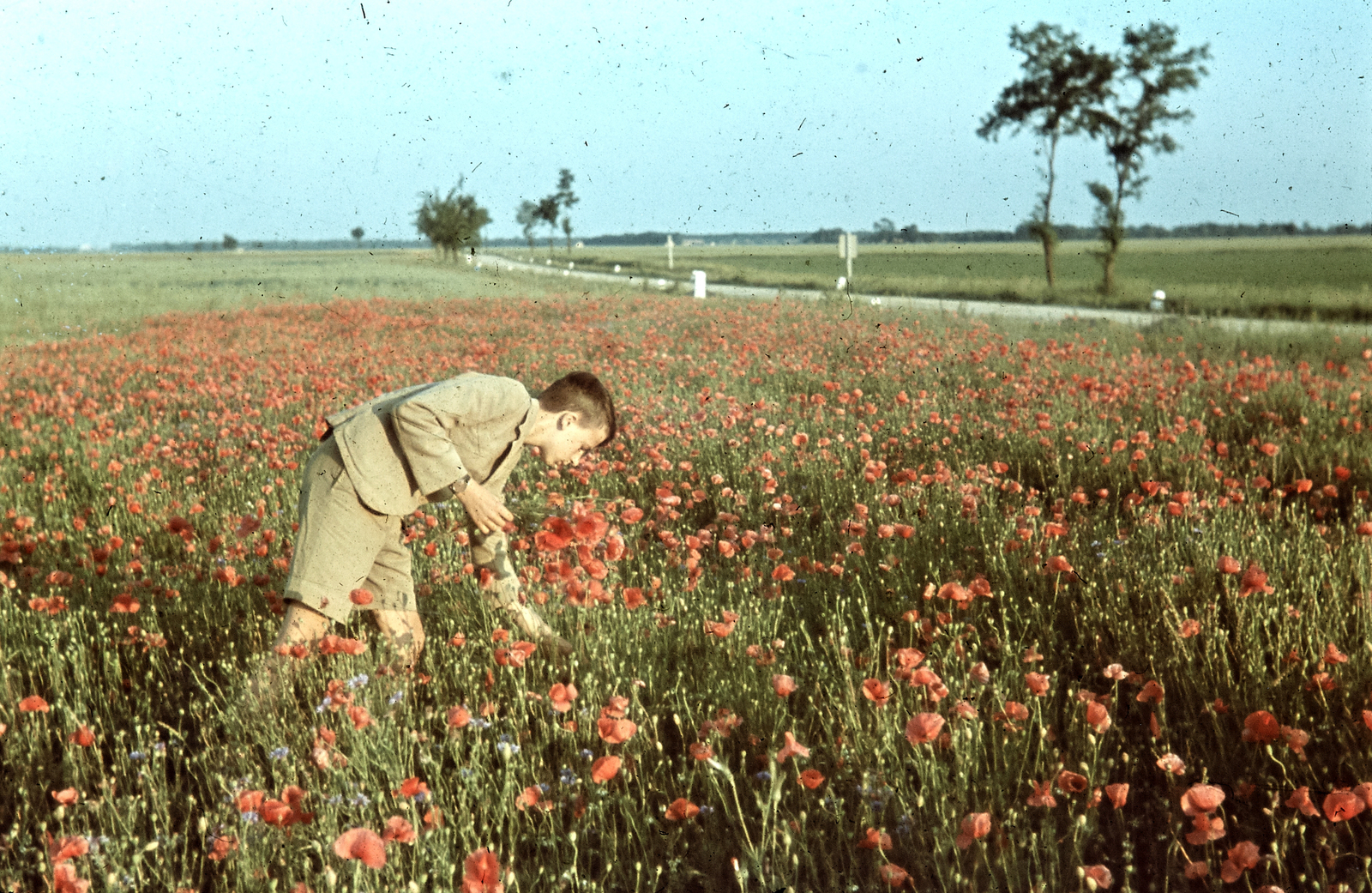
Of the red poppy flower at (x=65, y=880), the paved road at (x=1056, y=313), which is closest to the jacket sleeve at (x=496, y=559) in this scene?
the red poppy flower at (x=65, y=880)

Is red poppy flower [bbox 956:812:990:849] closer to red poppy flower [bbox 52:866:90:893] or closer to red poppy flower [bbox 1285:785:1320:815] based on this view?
red poppy flower [bbox 1285:785:1320:815]

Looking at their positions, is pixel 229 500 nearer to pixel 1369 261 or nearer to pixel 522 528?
pixel 522 528

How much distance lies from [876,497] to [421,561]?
6.44ft

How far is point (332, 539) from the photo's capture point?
10.7 feet

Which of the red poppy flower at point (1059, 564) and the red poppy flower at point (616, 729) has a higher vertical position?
the red poppy flower at point (1059, 564)

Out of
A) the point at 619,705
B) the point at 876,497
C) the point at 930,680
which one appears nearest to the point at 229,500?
the point at 876,497

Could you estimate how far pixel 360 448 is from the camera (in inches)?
130

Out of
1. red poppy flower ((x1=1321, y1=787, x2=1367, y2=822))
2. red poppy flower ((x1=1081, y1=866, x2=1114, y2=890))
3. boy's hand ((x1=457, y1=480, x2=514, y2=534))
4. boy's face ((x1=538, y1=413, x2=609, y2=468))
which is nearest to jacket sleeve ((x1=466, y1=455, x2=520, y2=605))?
boy's face ((x1=538, y1=413, x2=609, y2=468))

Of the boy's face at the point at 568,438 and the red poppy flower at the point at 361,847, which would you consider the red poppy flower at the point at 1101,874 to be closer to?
the red poppy flower at the point at 361,847

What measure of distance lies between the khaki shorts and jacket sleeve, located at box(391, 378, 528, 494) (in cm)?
23

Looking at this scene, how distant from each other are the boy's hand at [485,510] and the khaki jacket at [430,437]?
57mm

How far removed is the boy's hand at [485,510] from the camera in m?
3.02

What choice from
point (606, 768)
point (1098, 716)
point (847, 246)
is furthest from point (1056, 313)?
point (606, 768)

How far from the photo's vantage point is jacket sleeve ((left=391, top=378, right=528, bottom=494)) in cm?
314
